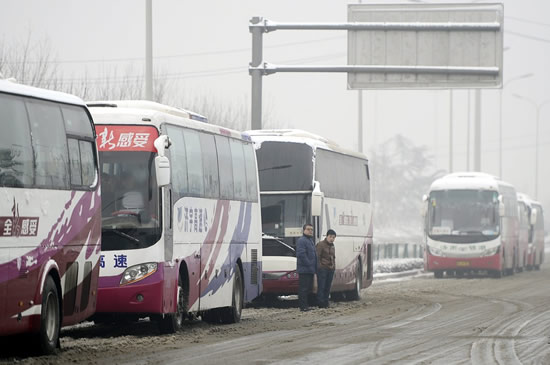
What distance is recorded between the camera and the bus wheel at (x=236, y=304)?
2238 centimetres

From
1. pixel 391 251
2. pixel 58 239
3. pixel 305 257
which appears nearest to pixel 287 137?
pixel 305 257

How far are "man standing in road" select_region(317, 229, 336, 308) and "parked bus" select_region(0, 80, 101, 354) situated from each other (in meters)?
10.8

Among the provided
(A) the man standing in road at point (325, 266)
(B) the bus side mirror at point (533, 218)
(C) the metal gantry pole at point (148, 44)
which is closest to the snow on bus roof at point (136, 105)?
(A) the man standing in road at point (325, 266)

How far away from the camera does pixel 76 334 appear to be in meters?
19.3

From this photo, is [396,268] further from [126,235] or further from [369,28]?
[126,235]

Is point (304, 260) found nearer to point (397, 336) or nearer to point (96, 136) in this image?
point (397, 336)

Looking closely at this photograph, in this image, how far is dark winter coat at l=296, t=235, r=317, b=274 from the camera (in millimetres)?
26391

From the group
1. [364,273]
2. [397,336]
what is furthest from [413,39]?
[397,336]

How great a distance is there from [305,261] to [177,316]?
7131 mm

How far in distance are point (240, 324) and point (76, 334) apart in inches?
140

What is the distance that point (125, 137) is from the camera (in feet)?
61.6

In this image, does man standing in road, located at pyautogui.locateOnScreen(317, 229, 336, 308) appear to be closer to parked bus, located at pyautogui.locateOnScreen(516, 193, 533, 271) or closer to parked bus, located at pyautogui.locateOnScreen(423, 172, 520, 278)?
parked bus, located at pyautogui.locateOnScreen(423, 172, 520, 278)

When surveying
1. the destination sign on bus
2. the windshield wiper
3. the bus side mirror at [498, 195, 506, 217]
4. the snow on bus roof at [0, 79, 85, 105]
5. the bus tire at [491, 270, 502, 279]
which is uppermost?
the snow on bus roof at [0, 79, 85, 105]

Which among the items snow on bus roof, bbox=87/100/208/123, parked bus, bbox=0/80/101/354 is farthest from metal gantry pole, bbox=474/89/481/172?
parked bus, bbox=0/80/101/354
